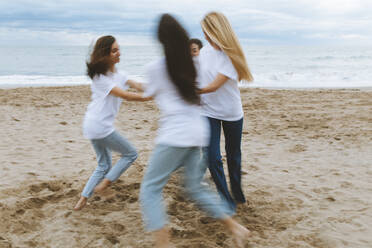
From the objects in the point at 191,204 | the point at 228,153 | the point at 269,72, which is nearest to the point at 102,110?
the point at 228,153

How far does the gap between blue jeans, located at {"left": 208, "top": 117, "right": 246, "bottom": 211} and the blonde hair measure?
570mm

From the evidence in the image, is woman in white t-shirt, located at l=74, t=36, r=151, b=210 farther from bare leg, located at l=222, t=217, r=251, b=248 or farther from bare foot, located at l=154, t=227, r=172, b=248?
bare leg, located at l=222, t=217, r=251, b=248

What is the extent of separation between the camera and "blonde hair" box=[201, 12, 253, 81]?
2.86 meters

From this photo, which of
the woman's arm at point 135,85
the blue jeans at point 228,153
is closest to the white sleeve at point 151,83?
the woman's arm at point 135,85

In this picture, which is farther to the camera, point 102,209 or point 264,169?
point 264,169

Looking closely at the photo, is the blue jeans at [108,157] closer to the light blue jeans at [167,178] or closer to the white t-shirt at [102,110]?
the white t-shirt at [102,110]

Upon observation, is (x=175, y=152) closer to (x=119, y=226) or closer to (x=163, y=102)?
(x=163, y=102)

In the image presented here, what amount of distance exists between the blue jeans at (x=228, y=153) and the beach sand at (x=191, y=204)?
0.33 m

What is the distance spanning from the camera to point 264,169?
5.10 m

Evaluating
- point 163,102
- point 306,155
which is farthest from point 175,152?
point 306,155

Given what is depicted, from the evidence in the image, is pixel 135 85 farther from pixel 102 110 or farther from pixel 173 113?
pixel 173 113

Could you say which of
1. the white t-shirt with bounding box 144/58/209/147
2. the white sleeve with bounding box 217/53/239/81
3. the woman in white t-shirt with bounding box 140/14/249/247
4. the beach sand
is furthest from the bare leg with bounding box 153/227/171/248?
the white sleeve with bounding box 217/53/239/81

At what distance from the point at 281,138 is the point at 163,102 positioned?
487 cm

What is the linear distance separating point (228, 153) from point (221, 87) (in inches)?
26.8
